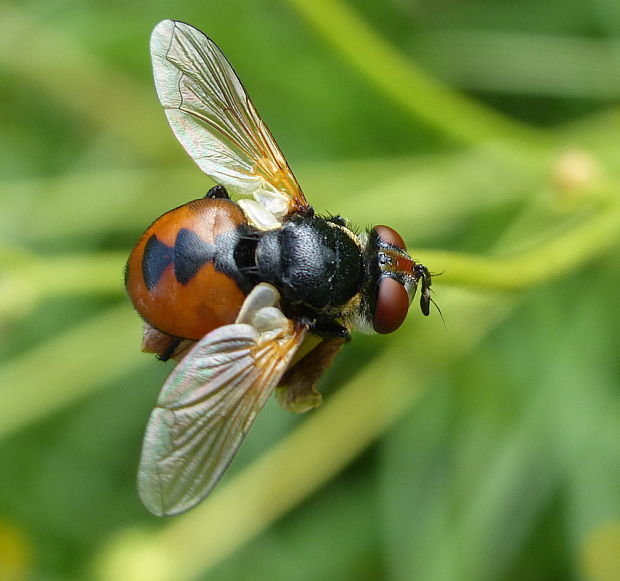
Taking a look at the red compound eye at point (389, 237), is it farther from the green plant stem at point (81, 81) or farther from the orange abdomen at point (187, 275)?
the green plant stem at point (81, 81)

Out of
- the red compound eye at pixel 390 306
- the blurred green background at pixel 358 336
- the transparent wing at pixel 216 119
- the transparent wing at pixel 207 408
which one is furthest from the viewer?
the blurred green background at pixel 358 336

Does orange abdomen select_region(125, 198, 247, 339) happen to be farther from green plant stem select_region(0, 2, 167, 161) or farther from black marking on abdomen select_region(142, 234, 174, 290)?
green plant stem select_region(0, 2, 167, 161)

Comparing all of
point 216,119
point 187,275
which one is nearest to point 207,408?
point 187,275

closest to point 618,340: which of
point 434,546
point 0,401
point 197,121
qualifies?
point 434,546

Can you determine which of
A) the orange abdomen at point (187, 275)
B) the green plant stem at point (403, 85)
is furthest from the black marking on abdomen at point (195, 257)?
the green plant stem at point (403, 85)

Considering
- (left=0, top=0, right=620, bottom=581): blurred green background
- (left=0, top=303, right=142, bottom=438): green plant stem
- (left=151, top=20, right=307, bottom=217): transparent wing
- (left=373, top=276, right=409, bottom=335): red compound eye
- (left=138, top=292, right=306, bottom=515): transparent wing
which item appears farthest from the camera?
(left=0, top=303, right=142, bottom=438): green plant stem

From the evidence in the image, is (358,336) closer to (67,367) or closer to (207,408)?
(67,367)

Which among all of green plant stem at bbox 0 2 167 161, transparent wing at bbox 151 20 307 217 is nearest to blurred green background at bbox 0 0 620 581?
green plant stem at bbox 0 2 167 161
